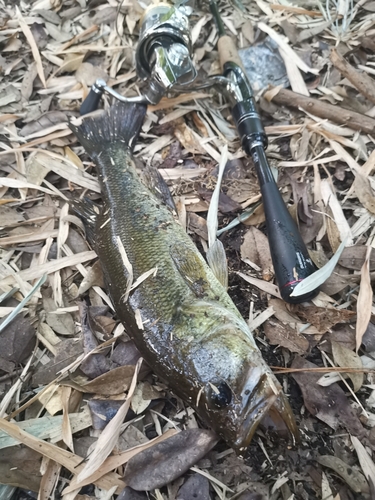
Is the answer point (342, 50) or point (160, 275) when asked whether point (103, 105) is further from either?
point (342, 50)

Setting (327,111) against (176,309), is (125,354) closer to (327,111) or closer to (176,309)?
(176,309)

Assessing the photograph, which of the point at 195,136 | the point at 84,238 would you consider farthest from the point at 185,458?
the point at 195,136

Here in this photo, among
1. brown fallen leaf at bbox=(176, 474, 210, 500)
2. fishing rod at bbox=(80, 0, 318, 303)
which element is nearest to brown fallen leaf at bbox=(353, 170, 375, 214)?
fishing rod at bbox=(80, 0, 318, 303)

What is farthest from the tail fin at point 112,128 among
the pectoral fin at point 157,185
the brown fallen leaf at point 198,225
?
the brown fallen leaf at point 198,225

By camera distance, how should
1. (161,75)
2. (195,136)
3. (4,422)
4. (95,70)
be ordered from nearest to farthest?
(4,422) → (161,75) → (195,136) → (95,70)

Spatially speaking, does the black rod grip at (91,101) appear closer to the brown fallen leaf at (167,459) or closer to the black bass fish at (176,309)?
the black bass fish at (176,309)
